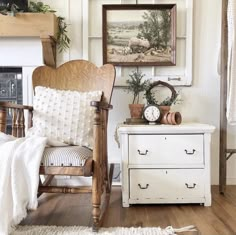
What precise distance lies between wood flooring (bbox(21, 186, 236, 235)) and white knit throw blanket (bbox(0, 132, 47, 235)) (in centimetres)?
23

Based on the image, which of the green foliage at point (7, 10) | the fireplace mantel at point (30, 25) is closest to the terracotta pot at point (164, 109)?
the fireplace mantel at point (30, 25)

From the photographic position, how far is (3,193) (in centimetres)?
155

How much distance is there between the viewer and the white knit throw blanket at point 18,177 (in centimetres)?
157

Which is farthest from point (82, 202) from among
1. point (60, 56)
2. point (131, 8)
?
point (131, 8)

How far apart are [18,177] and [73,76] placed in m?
0.97

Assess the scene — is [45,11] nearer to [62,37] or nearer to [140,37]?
[62,37]

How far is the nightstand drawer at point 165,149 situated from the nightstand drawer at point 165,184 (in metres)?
0.06

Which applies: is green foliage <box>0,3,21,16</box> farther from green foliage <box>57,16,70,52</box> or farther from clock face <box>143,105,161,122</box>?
→ clock face <box>143,105,161,122</box>

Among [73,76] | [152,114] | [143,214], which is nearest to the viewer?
[143,214]

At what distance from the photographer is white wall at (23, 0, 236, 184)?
8.50 feet

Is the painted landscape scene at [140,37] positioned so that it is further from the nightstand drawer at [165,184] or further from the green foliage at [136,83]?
the nightstand drawer at [165,184]

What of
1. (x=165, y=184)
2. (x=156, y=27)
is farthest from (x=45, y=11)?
(x=165, y=184)

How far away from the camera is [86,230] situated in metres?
1.67

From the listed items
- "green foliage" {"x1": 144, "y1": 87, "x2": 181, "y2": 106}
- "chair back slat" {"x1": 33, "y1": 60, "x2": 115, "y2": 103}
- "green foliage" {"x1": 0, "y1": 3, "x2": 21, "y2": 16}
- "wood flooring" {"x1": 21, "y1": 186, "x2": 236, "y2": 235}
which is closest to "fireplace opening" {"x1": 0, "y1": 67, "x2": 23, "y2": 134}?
"chair back slat" {"x1": 33, "y1": 60, "x2": 115, "y2": 103}
